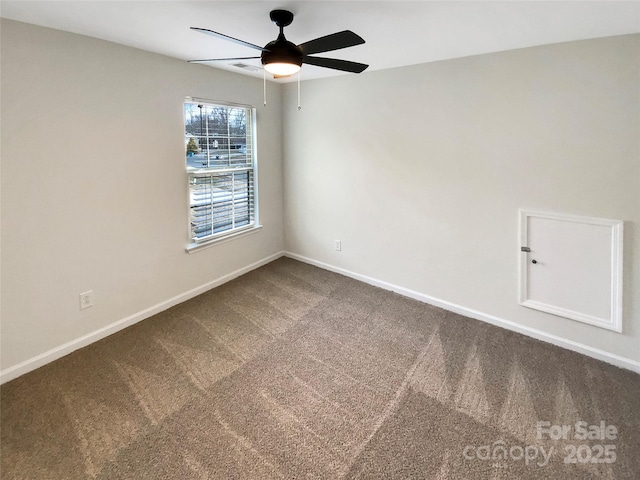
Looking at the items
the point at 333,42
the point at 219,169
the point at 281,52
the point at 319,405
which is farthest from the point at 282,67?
the point at 319,405

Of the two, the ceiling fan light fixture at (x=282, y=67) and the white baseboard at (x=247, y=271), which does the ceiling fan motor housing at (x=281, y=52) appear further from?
the white baseboard at (x=247, y=271)

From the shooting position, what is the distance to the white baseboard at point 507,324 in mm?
2431

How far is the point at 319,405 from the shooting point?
6.84 ft

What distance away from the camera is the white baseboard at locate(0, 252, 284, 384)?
7.61 feet

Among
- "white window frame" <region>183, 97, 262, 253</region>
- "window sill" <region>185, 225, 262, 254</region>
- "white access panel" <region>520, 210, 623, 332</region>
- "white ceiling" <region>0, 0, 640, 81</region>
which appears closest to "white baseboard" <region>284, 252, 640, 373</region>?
"white access panel" <region>520, 210, 623, 332</region>

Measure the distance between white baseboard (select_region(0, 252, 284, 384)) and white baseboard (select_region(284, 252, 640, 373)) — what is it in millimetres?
1457

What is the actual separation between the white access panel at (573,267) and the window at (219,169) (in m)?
2.87

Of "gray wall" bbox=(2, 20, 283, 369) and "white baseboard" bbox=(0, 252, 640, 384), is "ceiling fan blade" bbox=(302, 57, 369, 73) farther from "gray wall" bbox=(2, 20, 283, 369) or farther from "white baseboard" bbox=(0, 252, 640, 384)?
"white baseboard" bbox=(0, 252, 640, 384)

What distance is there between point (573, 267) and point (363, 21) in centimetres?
229

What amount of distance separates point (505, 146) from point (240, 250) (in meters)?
2.89

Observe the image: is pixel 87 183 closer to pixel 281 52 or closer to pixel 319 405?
pixel 281 52

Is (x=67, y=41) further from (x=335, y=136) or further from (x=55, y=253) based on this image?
(x=335, y=136)

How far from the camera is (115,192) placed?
2.71 m

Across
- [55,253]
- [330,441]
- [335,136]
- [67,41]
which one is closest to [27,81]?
[67,41]
